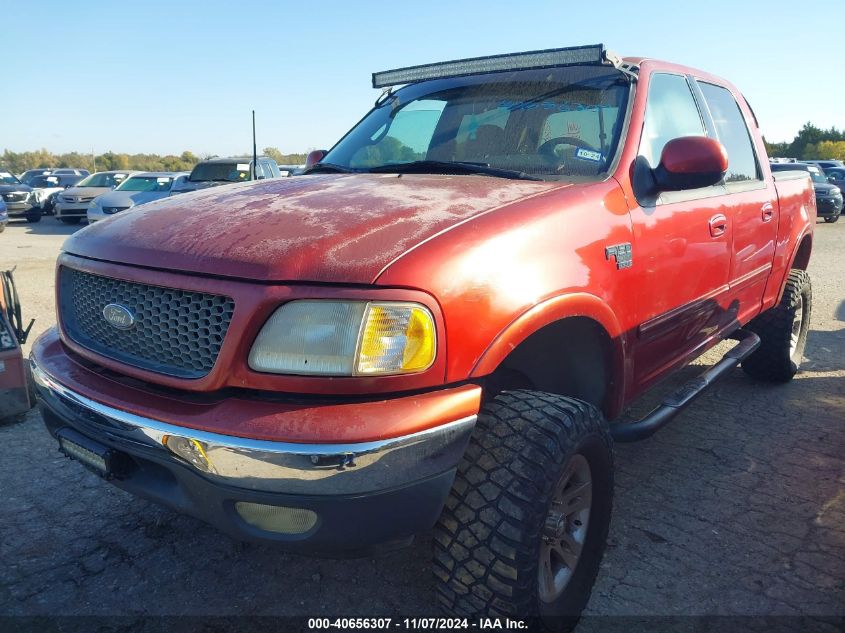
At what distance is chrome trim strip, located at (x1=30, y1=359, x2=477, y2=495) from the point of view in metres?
1.58

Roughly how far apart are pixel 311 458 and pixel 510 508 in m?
0.58

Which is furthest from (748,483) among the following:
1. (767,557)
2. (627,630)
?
(627,630)

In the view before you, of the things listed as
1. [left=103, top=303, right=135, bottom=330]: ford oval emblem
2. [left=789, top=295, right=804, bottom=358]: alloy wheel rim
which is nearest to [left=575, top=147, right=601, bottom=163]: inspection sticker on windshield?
[left=103, top=303, right=135, bottom=330]: ford oval emblem

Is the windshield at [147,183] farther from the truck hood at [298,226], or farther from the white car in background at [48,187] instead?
the truck hood at [298,226]

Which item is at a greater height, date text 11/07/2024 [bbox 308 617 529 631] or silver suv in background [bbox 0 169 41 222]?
silver suv in background [bbox 0 169 41 222]

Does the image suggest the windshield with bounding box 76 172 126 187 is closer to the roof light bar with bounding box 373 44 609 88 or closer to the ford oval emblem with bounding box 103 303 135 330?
the roof light bar with bounding box 373 44 609 88

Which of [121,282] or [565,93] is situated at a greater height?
[565,93]

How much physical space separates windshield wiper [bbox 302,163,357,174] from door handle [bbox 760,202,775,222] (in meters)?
2.32

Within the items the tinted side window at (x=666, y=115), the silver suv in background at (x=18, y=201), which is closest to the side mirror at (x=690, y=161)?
the tinted side window at (x=666, y=115)

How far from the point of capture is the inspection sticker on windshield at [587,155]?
259cm

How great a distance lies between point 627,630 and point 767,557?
80cm

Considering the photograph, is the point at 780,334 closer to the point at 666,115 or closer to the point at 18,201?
the point at 666,115

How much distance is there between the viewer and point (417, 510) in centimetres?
169

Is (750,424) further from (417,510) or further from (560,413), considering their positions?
(417,510)
